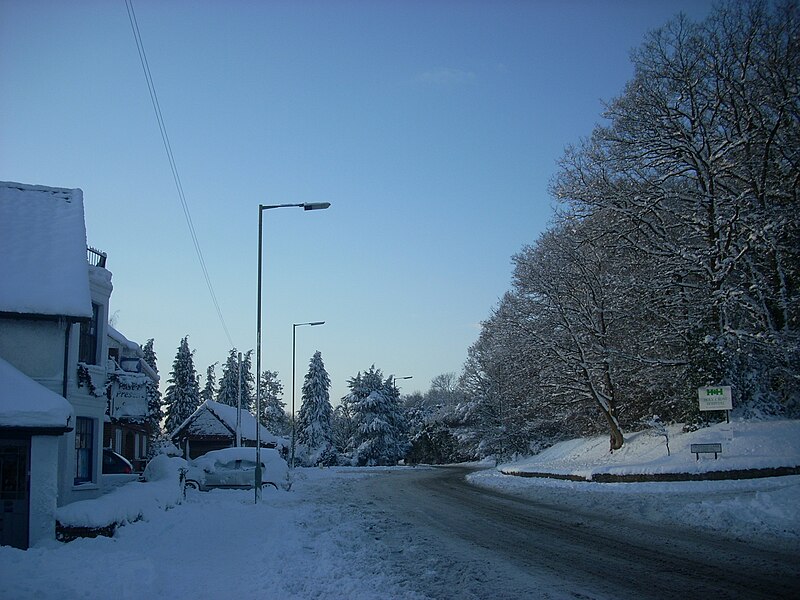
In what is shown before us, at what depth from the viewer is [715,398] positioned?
2416 centimetres

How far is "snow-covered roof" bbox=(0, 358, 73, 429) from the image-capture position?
13.9 m

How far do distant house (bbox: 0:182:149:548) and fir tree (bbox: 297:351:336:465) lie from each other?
53628 mm

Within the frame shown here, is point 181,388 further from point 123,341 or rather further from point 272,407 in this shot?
point 123,341

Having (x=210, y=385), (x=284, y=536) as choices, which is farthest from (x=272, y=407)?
(x=284, y=536)

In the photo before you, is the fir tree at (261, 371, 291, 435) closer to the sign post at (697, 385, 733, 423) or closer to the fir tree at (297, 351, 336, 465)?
the fir tree at (297, 351, 336, 465)

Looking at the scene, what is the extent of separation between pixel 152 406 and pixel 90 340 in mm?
26431

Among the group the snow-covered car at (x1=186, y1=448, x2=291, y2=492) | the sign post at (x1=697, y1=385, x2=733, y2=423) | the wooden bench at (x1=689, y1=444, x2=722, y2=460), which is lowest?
the snow-covered car at (x1=186, y1=448, x2=291, y2=492)

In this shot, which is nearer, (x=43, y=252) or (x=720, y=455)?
(x=43, y=252)

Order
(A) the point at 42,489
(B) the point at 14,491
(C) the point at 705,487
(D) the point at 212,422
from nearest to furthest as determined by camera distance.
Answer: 1. (A) the point at 42,489
2. (B) the point at 14,491
3. (C) the point at 705,487
4. (D) the point at 212,422

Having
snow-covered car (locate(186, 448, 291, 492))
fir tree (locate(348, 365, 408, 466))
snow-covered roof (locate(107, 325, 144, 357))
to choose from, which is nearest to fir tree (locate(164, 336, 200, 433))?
fir tree (locate(348, 365, 408, 466))

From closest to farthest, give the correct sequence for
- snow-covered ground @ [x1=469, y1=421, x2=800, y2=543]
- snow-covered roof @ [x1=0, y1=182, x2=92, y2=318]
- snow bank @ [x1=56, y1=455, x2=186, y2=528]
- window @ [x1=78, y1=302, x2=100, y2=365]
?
snow bank @ [x1=56, y1=455, x2=186, y2=528]
snow-covered ground @ [x1=469, y1=421, x2=800, y2=543]
snow-covered roof @ [x1=0, y1=182, x2=92, y2=318]
window @ [x1=78, y1=302, x2=100, y2=365]

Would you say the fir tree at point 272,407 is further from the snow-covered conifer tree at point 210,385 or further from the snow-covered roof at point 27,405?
the snow-covered roof at point 27,405

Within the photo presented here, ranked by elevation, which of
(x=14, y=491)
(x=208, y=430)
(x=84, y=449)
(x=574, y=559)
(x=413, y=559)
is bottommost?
(x=413, y=559)

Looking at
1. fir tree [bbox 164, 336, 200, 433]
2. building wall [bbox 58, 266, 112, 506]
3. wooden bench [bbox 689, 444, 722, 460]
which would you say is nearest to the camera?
building wall [bbox 58, 266, 112, 506]
